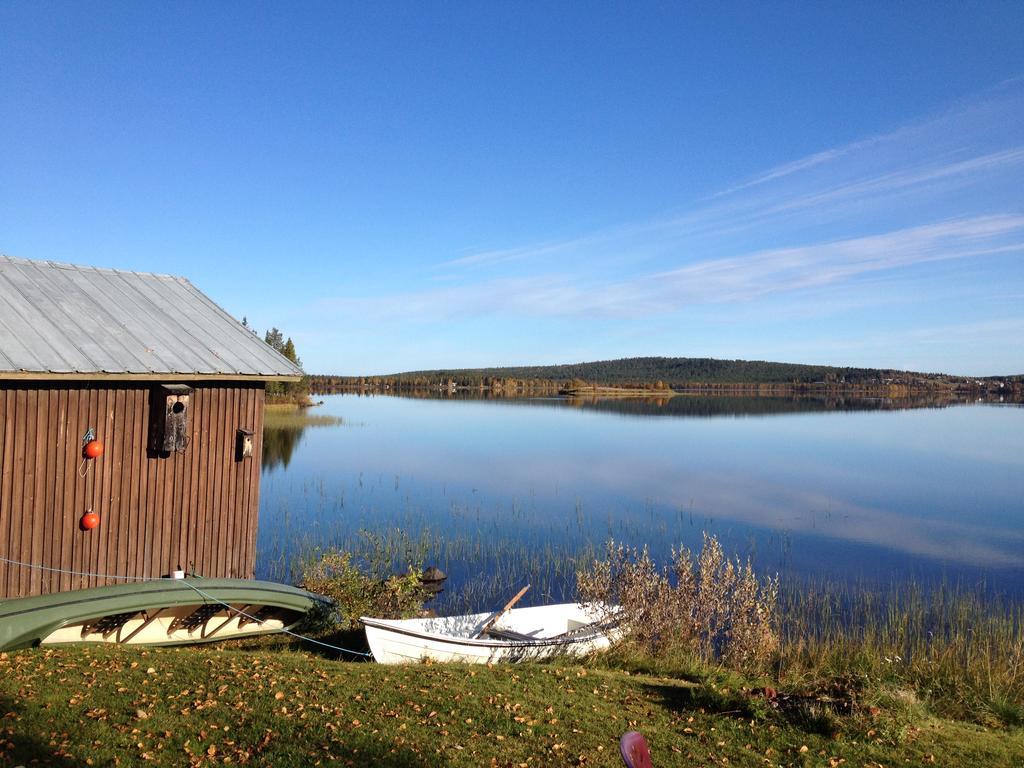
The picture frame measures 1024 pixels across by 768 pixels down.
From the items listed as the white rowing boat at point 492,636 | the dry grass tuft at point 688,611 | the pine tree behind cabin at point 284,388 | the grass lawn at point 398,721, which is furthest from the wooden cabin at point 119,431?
the pine tree behind cabin at point 284,388

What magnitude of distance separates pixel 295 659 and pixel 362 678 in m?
1.45

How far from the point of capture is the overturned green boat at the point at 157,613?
8.77 meters

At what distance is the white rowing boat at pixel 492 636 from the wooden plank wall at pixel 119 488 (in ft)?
10.8

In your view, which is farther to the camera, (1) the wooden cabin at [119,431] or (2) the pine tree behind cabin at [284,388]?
(2) the pine tree behind cabin at [284,388]

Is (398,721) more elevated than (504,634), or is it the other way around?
(398,721)

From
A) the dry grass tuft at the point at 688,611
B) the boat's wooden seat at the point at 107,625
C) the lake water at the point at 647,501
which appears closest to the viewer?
the boat's wooden seat at the point at 107,625

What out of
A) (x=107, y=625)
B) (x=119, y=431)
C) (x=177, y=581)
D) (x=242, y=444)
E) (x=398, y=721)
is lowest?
(x=107, y=625)

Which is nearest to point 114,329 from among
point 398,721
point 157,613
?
point 157,613

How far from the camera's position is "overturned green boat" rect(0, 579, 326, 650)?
8.77m

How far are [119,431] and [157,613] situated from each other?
2.60 meters

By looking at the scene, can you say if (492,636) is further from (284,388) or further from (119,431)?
(284,388)

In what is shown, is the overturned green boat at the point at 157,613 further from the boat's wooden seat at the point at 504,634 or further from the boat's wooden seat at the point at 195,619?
the boat's wooden seat at the point at 504,634

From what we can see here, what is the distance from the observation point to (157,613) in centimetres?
1025

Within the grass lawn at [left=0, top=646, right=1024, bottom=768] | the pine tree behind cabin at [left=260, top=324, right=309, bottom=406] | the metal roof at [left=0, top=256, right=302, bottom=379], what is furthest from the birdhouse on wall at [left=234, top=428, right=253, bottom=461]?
the pine tree behind cabin at [left=260, top=324, right=309, bottom=406]
